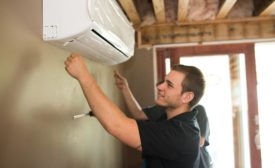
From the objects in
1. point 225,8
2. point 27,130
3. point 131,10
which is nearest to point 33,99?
point 27,130

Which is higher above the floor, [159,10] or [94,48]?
[159,10]

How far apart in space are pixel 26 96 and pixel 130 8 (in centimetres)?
164

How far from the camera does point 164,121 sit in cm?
135

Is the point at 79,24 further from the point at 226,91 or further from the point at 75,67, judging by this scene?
the point at 226,91

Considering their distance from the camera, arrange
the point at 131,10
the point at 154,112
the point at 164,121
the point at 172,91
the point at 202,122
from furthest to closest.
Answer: the point at 131,10
the point at 202,122
the point at 154,112
the point at 172,91
the point at 164,121

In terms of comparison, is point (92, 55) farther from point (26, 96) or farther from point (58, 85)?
point (26, 96)

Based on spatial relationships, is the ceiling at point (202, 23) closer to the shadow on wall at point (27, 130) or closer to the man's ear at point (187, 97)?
the man's ear at point (187, 97)

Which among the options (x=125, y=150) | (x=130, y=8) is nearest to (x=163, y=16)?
(x=130, y=8)

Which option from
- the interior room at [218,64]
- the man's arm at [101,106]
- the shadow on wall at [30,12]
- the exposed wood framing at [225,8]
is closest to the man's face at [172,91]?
the man's arm at [101,106]

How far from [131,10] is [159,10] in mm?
255

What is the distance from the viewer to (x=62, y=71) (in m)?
1.55

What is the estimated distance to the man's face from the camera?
4.84 ft

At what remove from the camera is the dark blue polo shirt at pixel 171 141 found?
1.23 metres

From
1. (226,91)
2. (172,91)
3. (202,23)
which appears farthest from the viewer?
(226,91)
